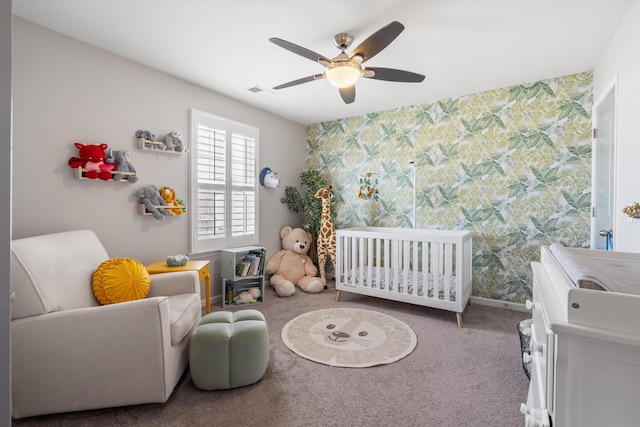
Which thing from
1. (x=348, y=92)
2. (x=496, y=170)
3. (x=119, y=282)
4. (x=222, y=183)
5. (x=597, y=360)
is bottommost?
(x=119, y=282)

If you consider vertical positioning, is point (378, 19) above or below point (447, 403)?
above

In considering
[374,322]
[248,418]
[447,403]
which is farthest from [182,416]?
A: [374,322]

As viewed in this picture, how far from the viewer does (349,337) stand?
240 cm

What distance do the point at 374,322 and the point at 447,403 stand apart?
3.54ft

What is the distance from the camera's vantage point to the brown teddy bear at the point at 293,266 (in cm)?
354

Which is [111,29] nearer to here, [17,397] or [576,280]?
[17,397]

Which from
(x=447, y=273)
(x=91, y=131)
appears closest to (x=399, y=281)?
(x=447, y=273)

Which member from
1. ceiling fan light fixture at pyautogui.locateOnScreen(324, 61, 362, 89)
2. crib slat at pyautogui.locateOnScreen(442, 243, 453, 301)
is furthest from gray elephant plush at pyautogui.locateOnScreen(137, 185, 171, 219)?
crib slat at pyautogui.locateOnScreen(442, 243, 453, 301)

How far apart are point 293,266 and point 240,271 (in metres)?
0.83

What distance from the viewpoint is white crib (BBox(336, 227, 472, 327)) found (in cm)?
263

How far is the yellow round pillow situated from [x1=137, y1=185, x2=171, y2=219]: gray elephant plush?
26.9 inches

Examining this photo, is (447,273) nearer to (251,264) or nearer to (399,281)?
(399,281)


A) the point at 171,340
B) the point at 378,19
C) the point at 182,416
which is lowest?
the point at 182,416

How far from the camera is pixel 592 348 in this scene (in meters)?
0.59
